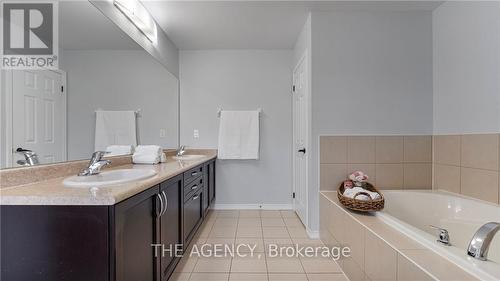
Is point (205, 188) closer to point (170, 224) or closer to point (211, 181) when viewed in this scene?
point (211, 181)

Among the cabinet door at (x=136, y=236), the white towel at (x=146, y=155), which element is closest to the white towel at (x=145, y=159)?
the white towel at (x=146, y=155)

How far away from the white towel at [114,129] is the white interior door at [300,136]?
1640 mm

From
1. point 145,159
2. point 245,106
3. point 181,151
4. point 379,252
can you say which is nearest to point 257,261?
point 379,252

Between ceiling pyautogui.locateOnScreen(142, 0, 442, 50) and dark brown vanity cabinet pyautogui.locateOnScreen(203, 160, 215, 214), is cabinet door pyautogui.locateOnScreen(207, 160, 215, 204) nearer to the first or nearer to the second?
dark brown vanity cabinet pyautogui.locateOnScreen(203, 160, 215, 214)

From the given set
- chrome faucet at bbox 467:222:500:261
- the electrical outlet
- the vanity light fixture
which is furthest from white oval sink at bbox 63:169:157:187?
chrome faucet at bbox 467:222:500:261

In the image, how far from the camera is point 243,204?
339cm

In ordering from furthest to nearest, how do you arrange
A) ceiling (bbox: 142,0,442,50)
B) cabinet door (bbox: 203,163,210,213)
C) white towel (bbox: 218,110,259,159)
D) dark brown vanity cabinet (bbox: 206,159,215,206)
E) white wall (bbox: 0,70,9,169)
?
white towel (bbox: 218,110,259,159)
dark brown vanity cabinet (bbox: 206,159,215,206)
cabinet door (bbox: 203,163,210,213)
ceiling (bbox: 142,0,442,50)
white wall (bbox: 0,70,9,169)

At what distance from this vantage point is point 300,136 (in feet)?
9.46

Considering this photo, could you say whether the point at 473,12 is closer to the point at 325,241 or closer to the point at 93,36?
the point at 325,241

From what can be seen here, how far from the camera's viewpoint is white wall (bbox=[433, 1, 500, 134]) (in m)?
1.79

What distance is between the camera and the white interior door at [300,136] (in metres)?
2.62

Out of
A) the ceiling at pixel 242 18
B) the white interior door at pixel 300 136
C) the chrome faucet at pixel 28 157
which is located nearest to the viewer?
the chrome faucet at pixel 28 157

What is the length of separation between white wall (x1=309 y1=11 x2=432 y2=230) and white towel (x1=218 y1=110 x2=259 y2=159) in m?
1.09

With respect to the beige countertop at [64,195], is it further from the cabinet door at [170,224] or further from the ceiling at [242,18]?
the ceiling at [242,18]
